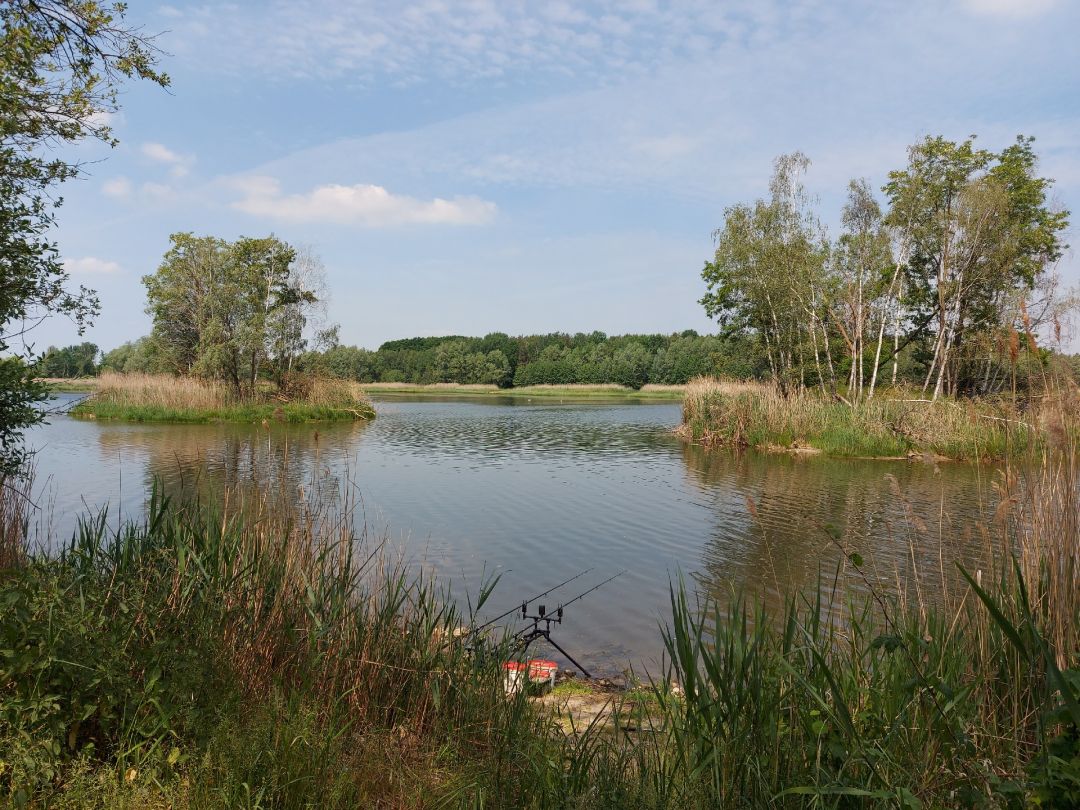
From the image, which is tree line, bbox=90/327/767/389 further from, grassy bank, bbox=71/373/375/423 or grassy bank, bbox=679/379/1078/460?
grassy bank, bbox=679/379/1078/460

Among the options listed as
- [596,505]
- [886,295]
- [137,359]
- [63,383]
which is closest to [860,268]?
[886,295]

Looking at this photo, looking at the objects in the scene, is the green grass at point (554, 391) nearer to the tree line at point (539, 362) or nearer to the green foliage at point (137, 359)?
the tree line at point (539, 362)

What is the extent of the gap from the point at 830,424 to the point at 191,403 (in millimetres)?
27740

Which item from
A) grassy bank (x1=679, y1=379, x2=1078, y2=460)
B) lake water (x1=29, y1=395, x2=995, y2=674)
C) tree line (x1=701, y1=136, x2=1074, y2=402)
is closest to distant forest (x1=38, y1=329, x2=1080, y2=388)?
tree line (x1=701, y1=136, x2=1074, y2=402)

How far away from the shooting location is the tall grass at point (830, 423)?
2067cm

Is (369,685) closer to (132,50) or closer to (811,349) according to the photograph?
(132,50)

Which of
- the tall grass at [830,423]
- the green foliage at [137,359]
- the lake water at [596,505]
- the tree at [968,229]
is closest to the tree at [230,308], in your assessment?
the green foliage at [137,359]

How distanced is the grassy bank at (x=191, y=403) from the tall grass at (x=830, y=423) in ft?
61.8

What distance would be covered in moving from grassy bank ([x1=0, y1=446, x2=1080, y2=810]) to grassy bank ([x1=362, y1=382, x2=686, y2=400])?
6636 centimetres

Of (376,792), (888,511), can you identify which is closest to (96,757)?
(376,792)

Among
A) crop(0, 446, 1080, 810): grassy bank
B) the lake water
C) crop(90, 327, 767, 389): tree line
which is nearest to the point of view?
crop(0, 446, 1080, 810): grassy bank

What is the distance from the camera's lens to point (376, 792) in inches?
123

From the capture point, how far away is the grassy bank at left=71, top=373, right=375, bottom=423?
105ft

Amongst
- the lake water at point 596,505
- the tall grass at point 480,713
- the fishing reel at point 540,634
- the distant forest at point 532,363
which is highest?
the distant forest at point 532,363
